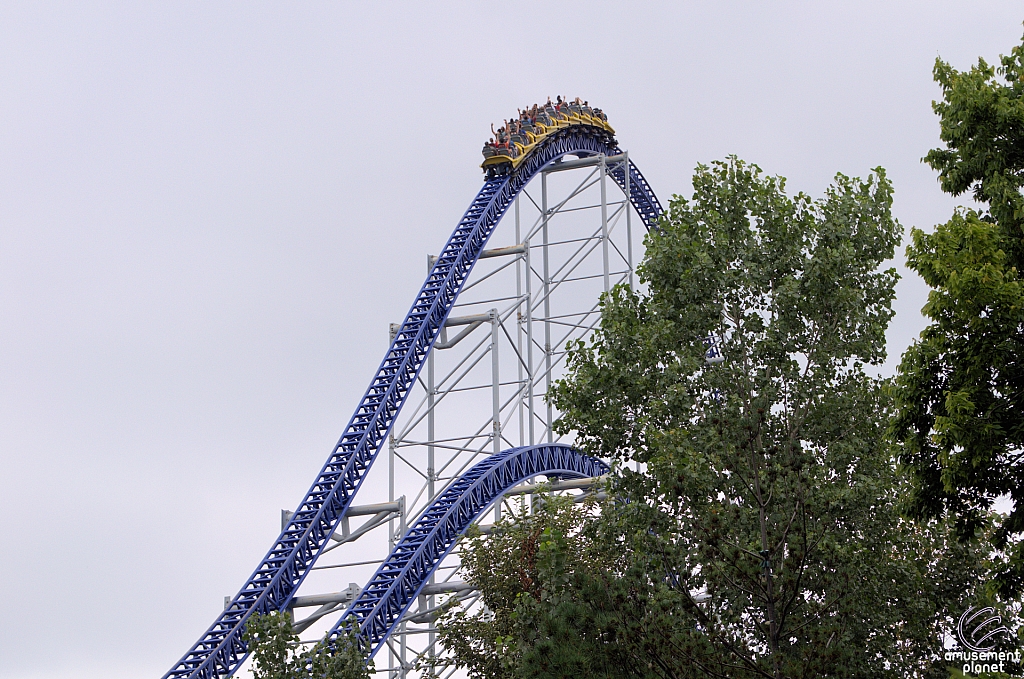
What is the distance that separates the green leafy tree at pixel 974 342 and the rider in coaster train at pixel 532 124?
65.1 ft

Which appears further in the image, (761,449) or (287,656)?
(287,656)

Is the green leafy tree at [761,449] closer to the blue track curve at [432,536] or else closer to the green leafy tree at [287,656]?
the green leafy tree at [287,656]

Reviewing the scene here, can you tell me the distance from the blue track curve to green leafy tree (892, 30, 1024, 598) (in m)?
12.2

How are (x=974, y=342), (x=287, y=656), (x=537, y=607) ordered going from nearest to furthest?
(x=974, y=342) → (x=537, y=607) → (x=287, y=656)

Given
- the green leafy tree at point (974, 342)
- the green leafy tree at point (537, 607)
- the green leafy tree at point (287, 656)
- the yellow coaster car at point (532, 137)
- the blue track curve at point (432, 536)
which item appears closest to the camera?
the green leafy tree at point (974, 342)

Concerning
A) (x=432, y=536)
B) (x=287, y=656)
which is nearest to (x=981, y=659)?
(x=287, y=656)

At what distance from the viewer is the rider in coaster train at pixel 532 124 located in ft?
99.0

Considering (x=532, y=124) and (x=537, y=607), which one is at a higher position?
(x=532, y=124)

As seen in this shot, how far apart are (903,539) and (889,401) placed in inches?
48.1

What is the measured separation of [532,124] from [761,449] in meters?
19.4

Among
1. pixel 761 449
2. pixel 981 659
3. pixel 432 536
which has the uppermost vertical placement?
pixel 432 536

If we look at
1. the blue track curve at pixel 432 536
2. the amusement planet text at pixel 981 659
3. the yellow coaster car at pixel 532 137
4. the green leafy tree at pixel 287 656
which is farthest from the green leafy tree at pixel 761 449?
the yellow coaster car at pixel 532 137

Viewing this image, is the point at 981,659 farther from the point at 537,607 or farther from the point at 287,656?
the point at 287,656

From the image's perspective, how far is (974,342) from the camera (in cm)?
966
